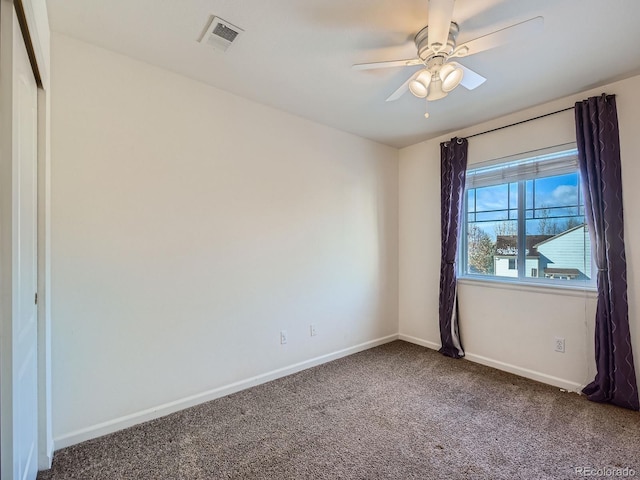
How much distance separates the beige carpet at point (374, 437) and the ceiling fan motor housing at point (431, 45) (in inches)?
88.7

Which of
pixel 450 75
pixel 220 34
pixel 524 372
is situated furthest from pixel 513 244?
pixel 220 34

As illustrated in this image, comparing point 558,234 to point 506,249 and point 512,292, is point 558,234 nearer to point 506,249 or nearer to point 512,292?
point 506,249

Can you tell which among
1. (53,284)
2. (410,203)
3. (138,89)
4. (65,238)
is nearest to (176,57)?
(138,89)

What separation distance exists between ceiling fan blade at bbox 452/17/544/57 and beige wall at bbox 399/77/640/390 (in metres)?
1.52

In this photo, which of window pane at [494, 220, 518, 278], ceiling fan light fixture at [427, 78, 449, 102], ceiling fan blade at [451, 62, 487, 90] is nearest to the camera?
ceiling fan blade at [451, 62, 487, 90]

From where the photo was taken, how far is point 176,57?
2.05 meters

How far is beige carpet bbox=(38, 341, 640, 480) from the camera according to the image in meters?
1.66

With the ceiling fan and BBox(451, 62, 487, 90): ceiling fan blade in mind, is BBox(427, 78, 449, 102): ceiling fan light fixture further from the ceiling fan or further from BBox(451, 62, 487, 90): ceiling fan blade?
BBox(451, 62, 487, 90): ceiling fan blade

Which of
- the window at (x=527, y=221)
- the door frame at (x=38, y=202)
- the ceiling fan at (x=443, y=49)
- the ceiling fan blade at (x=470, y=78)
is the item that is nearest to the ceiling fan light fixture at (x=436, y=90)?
the ceiling fan at (x=443, y=49)

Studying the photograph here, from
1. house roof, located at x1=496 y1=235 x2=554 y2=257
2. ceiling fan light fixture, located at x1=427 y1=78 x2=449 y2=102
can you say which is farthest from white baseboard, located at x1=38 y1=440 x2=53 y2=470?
house roof, located at x1=496 y1=235 x2=554 y2=257

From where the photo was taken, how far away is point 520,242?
294 centimetres

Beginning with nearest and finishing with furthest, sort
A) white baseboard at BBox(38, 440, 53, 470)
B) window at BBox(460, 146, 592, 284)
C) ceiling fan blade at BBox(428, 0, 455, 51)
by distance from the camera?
1. ceiling fan blade at BBox(428, 0, 455, 51)
2. white baseboard at BBox(38, 440, 53, 470)
3. window at BBox(460, 146, 592, 284)

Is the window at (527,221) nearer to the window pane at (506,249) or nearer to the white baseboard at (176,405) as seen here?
the window pane at (506,249)

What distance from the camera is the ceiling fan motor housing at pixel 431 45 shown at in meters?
1.62
